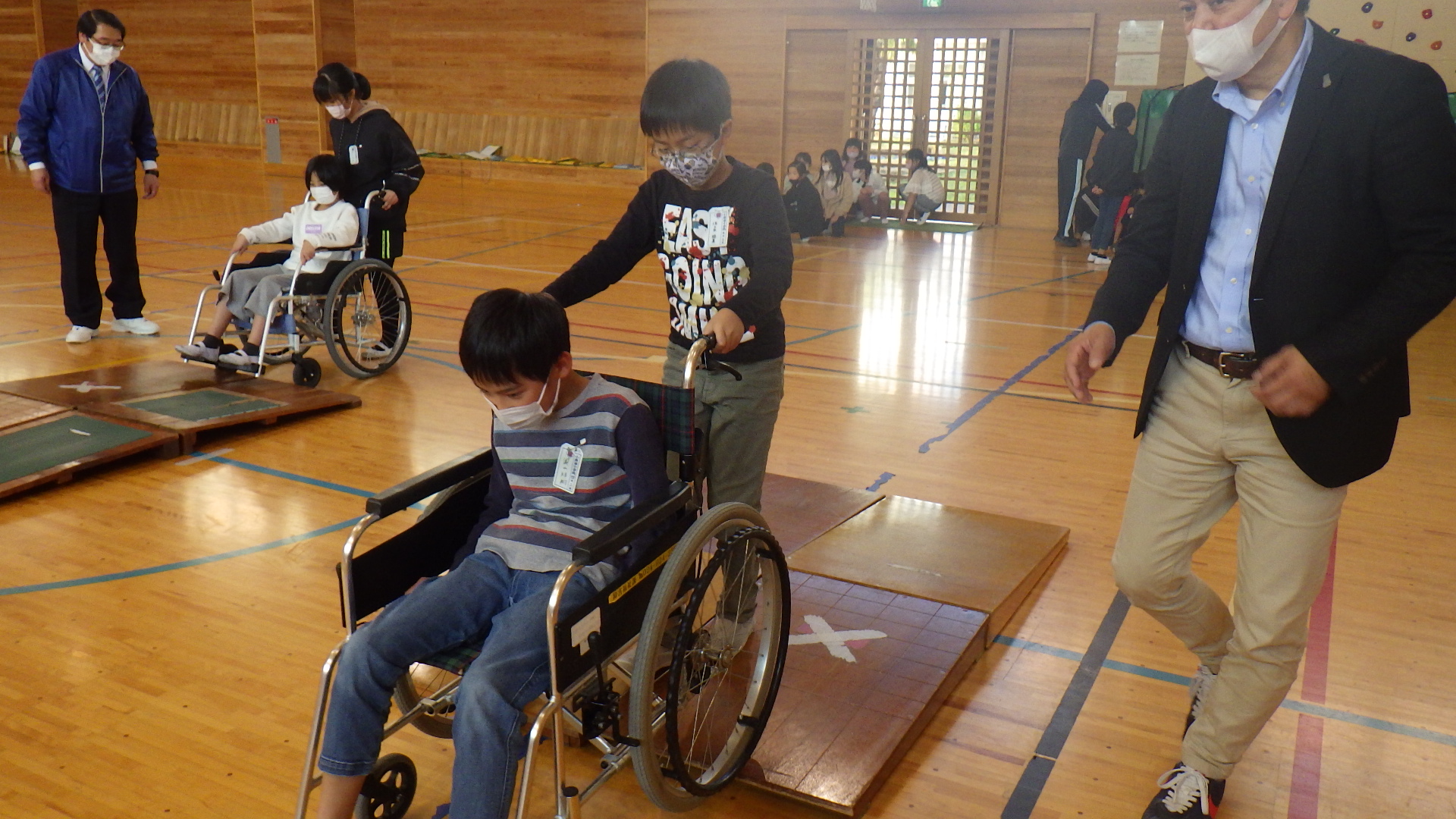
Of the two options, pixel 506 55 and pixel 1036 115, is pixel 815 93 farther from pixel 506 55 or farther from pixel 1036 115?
pixel 506 55

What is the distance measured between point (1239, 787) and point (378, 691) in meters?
1.48

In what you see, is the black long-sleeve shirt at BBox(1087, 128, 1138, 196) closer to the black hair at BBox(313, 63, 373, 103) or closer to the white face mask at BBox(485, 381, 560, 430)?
the black hair at BBox(313, 63, 373, 103)

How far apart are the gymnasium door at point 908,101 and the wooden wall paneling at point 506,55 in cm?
239

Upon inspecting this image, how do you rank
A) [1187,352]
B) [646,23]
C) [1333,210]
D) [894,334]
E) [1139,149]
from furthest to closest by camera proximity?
[646,23]
[1139,149]
[894,334]
[1187,352]
[1333,210]

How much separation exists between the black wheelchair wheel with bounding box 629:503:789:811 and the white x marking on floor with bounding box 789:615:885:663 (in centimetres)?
16

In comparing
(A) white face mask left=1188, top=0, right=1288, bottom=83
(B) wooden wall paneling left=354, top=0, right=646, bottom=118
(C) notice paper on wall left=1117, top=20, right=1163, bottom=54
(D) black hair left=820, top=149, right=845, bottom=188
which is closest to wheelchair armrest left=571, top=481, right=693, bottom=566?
(A) white face mask left=1188, top=0, right=1288, bottom=83

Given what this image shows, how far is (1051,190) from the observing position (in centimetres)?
1155

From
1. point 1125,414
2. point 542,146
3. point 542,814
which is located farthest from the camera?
point 542,146

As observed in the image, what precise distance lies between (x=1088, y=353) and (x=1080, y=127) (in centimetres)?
935

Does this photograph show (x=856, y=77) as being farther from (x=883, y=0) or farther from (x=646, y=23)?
(x=646, y=23)

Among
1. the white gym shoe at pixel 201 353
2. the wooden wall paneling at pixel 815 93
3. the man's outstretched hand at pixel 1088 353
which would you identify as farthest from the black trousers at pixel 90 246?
the wooden wall paneling at pixel 815 93

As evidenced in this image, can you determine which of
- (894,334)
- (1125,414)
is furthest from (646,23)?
(1125,414)

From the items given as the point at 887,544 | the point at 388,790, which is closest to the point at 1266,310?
the point at 887,544

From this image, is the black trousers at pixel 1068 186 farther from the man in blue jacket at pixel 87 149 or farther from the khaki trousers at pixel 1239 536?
the khaki trousers at pixel 1239 536
